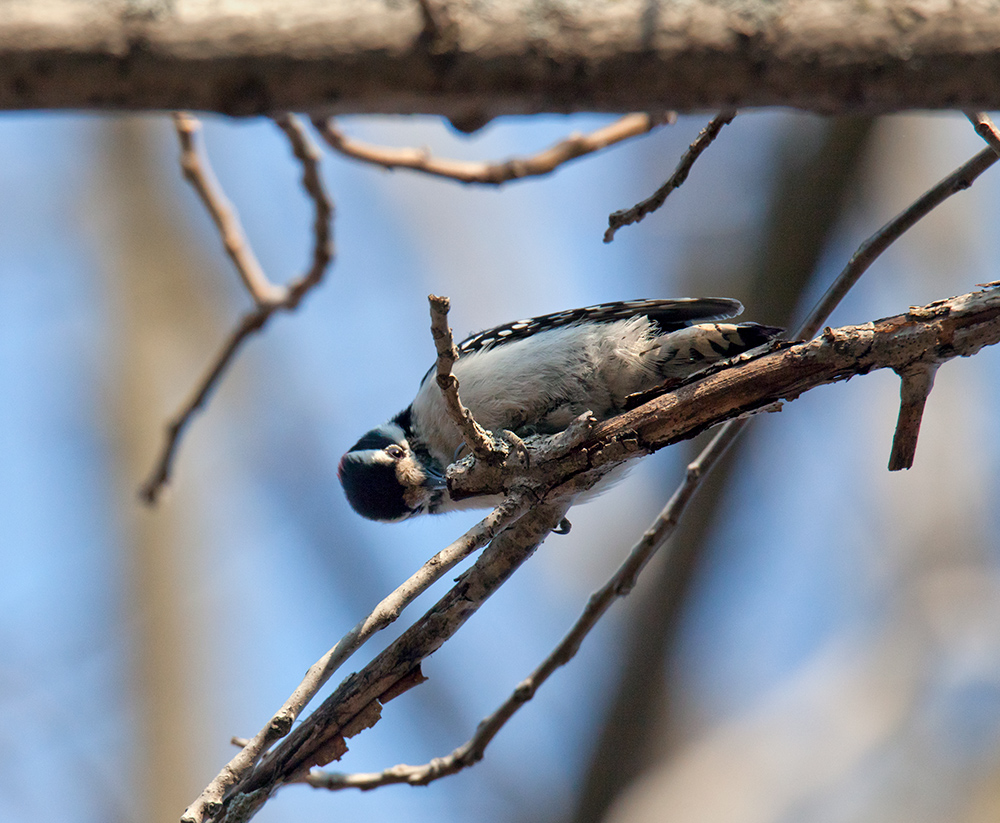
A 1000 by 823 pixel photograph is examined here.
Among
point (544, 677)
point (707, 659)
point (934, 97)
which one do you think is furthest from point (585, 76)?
point (707, 659)

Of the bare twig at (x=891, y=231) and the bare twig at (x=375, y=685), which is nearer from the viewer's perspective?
the bare twig at (x=375, y=685)

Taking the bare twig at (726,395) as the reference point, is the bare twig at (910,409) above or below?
below

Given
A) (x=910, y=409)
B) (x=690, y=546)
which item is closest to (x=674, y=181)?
(x=910, y=409)

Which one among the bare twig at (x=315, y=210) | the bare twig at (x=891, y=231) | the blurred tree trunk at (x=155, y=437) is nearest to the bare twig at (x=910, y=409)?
the bare twig at (x=891, y=231)

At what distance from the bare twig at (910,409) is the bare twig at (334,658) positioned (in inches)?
42.2

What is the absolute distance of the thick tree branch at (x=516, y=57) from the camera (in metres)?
1.24

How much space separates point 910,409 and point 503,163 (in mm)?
2141

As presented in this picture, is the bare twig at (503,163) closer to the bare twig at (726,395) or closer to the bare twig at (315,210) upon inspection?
the bare twig at (315,210)

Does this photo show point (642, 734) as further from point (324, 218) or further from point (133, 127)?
point (133, 127)

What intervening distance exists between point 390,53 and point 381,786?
2.83 meters

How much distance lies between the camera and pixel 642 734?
691cm

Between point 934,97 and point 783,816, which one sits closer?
point 934,97

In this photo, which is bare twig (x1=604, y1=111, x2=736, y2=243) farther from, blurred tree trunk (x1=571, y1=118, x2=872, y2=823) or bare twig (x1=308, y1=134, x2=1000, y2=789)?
blurred tree trunk (x1=571, y1=118, x2=872, y2=823)

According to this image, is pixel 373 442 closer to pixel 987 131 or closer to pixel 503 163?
pixel 503 163
